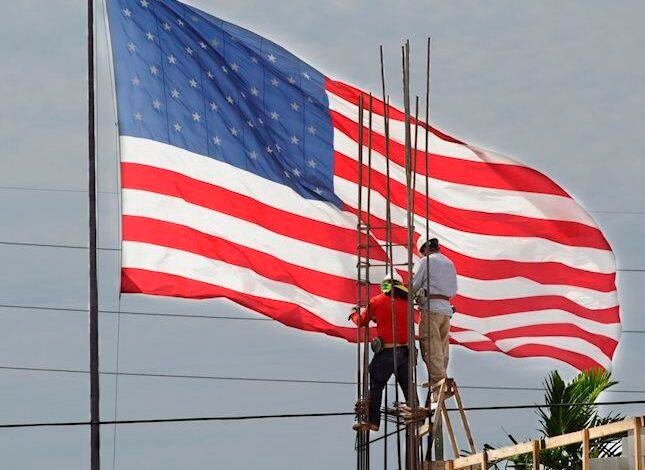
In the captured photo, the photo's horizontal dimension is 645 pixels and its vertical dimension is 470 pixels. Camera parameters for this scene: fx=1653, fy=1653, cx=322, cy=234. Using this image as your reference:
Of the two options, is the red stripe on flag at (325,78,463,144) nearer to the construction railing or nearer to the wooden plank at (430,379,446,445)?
the wooden plank at (430,379,446,445)

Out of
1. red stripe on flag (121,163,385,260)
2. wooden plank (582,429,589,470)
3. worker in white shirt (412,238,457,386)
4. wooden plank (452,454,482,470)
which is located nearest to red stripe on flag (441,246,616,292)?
red stripe on flag (121,163,385,260)

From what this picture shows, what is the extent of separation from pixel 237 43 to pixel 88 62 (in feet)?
7.50

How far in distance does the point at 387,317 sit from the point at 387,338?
0.80 feet

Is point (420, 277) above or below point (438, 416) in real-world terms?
above

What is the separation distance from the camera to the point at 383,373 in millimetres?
19156

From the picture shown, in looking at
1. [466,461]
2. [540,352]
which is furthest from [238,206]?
[466,461]

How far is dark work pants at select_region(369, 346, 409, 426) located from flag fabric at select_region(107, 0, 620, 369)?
113 cm

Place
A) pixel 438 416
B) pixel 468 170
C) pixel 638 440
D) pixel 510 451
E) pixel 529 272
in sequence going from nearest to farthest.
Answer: pixel 638 440 < pixel 510 451 < pixel 438 416 < pixel 529 272 < pixel 468 170

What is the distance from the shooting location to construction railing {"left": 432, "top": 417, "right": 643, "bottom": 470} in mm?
14000

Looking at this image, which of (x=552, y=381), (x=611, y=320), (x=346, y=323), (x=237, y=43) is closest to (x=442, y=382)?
(x=346, y=323)

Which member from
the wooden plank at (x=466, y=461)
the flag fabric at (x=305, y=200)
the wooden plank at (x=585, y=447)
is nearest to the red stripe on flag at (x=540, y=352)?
the flag fabric at (x=305, y=200)

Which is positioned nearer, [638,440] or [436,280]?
[638,440]

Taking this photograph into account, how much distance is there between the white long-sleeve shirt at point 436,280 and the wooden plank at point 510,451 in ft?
9.04

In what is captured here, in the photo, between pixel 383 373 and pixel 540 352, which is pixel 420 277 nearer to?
pixel 383 373
